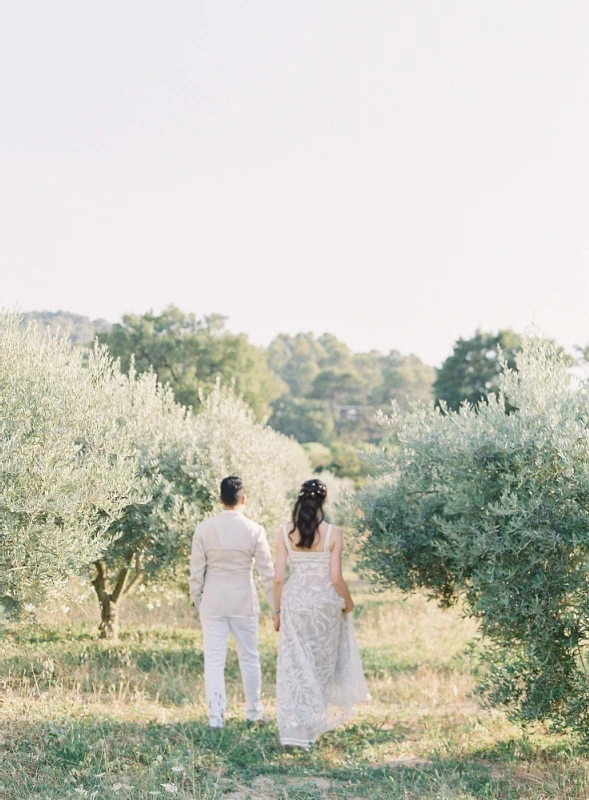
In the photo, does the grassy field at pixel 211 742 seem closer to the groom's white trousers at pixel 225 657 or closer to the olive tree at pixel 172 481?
the groom's white trousers at pixel 225 657

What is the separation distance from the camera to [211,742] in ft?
25.8

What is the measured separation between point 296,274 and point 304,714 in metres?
41.3

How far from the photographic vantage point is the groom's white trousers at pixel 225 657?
28.4 ft

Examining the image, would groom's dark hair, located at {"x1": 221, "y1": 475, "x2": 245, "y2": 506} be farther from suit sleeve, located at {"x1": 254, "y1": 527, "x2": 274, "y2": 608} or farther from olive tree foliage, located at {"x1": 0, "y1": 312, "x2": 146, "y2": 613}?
olive tree foliage, located at {"x1": 0, "y1": 312, "x2": 146, "y2": 613}

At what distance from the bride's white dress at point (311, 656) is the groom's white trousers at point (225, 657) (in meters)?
0.67

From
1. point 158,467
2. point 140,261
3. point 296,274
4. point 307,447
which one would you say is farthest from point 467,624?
point 307,447

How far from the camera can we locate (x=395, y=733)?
9.22 m

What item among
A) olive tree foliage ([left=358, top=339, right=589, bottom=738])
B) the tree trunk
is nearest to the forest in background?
the tree trunk

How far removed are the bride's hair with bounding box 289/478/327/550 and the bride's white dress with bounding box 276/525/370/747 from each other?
0.51ft

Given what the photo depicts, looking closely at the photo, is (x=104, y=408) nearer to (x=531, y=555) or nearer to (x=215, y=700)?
(x=215, y=700)

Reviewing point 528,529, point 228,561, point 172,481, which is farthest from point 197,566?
point 172,481

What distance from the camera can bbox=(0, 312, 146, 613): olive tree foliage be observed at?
8.28 meters

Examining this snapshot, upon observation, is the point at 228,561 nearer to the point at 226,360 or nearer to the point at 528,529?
the point at 528,529

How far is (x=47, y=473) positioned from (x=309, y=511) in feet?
8.99
